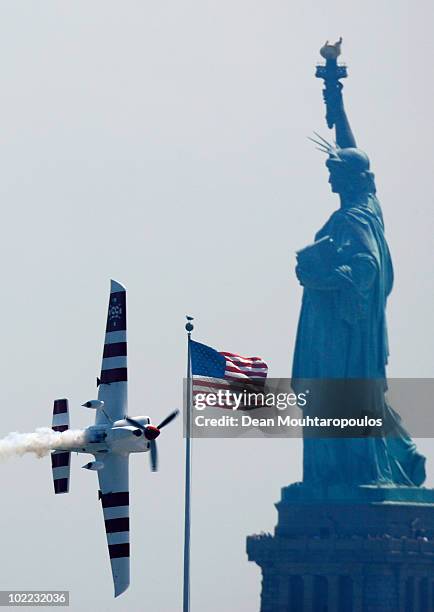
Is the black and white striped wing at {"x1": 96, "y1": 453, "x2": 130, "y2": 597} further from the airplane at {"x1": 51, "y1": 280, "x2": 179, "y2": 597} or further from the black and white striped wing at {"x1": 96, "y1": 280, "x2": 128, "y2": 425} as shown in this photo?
the black and white striped wing at {"x1": 96, "y1": 280, "x2": 128, "y2": 425}

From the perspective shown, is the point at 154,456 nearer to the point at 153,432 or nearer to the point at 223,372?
the point at 153,432

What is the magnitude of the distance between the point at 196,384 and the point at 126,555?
42.6ft

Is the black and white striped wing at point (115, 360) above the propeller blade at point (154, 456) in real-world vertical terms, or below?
above

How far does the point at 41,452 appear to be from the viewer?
13900 cm

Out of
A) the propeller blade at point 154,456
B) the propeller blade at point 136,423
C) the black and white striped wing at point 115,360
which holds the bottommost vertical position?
the propeller blade at point 154,456

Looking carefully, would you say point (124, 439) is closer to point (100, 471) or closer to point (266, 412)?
point (100, 471)

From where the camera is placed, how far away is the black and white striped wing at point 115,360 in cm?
14338

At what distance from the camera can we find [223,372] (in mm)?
157625

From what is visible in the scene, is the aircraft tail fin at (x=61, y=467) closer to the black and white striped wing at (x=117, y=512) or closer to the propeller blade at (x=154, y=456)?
the black and white striped wing at (x=117, y=512)

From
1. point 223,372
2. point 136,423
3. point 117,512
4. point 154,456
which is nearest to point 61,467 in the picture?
point 117,512

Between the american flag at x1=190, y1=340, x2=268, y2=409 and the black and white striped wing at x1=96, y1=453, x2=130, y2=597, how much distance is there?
41.8 feet

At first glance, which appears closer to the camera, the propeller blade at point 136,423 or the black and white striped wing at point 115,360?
the propeller blade at point 136,423

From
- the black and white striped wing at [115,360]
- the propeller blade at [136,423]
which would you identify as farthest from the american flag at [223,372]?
the propeller blade at [136,423]

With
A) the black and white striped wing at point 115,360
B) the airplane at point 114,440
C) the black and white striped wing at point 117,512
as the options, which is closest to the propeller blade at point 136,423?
the airplane at point 114,440
